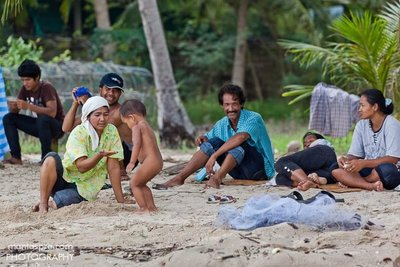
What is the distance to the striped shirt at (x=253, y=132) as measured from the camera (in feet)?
28.3

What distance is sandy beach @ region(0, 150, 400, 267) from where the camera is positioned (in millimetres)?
5117

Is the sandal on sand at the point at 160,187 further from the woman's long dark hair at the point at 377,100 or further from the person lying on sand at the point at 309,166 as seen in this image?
the woman's long dark hair at the point at 377,100

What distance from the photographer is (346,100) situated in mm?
10742

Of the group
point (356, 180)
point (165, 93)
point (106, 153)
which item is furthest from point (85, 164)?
point (165, 93)

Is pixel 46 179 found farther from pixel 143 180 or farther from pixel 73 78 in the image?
pixel 73 78

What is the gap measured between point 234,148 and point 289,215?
2.62 m

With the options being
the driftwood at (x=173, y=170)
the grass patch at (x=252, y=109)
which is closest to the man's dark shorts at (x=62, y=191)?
the driftwood at (x=173, y=170)

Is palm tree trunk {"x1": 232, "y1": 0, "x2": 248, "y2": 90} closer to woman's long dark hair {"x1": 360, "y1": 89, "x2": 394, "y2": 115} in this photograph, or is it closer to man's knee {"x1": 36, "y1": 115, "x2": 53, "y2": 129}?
man's knee {"x1": 36, "y1": 115, "x2": 53, "y2": 129}

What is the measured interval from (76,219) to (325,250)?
2126 mm

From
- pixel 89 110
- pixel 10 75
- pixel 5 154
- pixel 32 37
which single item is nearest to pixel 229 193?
pixel 89 110

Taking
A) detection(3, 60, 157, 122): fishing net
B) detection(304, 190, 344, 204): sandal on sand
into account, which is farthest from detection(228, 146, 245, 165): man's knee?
detection(3, 60, 157, 122): fishing net

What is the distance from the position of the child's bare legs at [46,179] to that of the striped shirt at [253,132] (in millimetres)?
2134

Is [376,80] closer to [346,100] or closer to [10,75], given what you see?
[346,100]

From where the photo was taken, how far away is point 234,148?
337 inches
